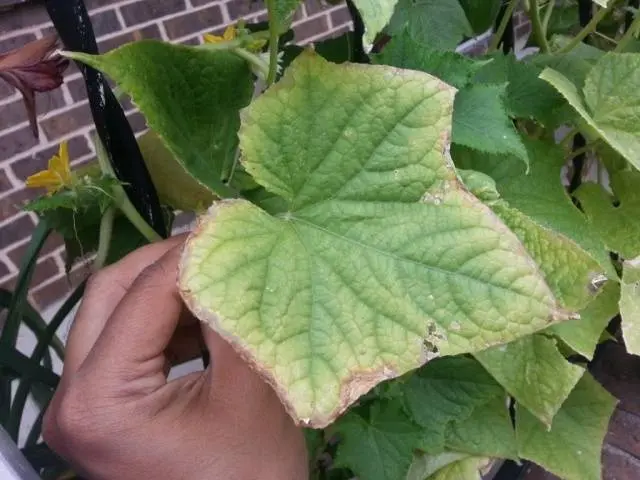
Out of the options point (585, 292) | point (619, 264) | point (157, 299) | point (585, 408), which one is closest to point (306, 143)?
point (157, 299)

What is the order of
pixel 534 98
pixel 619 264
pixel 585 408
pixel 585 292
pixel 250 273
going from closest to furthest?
pixel 250 273 → pixel 585 292 → pixel 534 98 → pixel 619 264 → pixel 585 408

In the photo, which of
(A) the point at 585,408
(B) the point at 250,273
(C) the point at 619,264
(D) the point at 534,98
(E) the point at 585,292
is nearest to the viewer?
(B) the point at 250,273

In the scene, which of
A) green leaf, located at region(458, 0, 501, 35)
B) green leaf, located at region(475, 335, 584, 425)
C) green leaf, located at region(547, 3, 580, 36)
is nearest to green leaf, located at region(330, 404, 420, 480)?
green leaf, located at region(475, 335, 584, 425)

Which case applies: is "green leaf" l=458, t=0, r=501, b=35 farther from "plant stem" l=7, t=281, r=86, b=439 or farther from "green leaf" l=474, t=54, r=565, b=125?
"plant stem" l=7, t=281, r=86, b=439

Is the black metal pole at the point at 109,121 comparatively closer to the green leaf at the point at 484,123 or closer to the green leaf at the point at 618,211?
the green leaf at the point at 484,123

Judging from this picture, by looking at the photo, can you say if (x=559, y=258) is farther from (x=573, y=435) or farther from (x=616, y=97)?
(x=573, y=435)

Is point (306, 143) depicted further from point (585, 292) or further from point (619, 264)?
point (619, 264)
